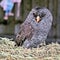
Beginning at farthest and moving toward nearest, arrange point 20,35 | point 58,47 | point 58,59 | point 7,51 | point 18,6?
point 18,6
point 20,35
point 58,47
point 7,51
point 58,59

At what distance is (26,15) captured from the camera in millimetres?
7633

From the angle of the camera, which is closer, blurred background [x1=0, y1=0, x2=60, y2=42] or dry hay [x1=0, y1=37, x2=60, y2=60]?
dry hay [x1=0, y1=37, x2=60, y2=60]

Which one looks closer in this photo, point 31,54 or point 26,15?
point 31,54

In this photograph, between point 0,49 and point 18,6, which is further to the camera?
point 18,6

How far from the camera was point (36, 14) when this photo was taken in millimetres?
4188

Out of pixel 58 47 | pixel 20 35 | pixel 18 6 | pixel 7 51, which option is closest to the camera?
pixel 7 51

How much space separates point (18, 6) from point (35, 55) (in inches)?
181

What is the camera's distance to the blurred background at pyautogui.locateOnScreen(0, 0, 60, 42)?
25.0ft

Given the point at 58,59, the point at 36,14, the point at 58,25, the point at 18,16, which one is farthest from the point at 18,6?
the point at 58,59

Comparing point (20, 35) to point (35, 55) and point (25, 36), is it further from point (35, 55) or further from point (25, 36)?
point (35, 55)

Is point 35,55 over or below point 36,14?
below

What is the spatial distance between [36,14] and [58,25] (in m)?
3.60

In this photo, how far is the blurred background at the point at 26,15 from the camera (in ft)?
25.0

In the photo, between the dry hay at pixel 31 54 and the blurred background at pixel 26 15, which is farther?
the blurred background at pixel 26 15
